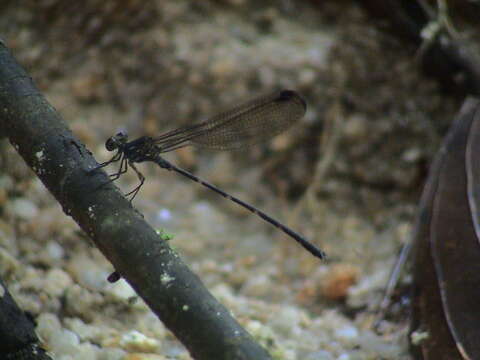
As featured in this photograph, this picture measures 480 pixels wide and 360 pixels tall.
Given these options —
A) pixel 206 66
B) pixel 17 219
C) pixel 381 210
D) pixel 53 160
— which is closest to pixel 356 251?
pixel 381 210

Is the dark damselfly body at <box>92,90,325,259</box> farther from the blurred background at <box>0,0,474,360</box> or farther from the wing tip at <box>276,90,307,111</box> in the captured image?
the blurred background at <box>0,0,474,360</box>

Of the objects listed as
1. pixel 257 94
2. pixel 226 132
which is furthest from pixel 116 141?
pixel 257 94

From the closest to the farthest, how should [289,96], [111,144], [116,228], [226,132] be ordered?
[116,228] → [111,144] → [289,96] → [226,132]

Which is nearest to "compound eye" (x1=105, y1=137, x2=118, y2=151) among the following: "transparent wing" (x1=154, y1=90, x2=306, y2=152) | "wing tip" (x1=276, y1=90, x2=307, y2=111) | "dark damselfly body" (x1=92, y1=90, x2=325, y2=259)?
"dark damselfly body" (x1=92, y1=90, x2=325, y2=259)

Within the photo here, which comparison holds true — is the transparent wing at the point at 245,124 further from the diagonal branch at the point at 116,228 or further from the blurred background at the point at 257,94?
the diagonal branch at the point at 116,228

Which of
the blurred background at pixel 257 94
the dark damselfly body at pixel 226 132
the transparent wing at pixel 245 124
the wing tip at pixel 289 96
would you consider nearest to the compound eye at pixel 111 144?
the dark damselfly body at pixel 226 132

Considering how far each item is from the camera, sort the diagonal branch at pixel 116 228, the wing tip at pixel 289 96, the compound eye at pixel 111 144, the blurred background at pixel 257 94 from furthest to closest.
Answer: the blurred background at pixel 257 94
the wing tip at pixel 289 96
the compound eye at pixel 111 144
the diagonal branch at pixel 116 228

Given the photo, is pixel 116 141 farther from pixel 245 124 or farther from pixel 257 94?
pixel 257 94
